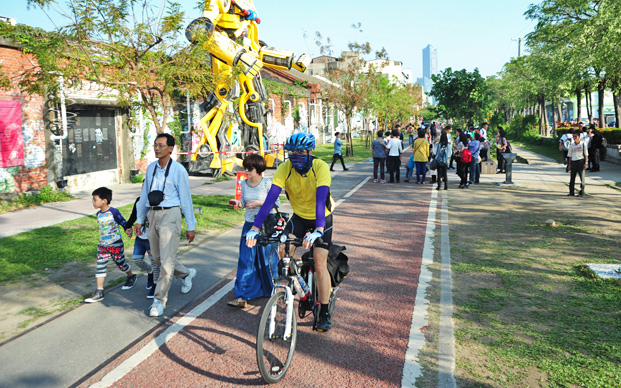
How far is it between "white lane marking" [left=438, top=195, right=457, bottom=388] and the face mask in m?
2.05

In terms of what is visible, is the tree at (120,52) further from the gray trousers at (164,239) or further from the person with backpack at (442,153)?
the person with backpack at (442,153)

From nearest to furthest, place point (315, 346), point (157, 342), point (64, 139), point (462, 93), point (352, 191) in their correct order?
point (315, 346)
point (157, 342)
point (64, 139)
point (352, 191)
point (462, 93)

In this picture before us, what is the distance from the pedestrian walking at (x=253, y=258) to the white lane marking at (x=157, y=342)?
0.38 metres

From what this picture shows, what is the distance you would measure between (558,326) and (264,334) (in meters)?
3.06

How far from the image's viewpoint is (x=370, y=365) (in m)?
4.29

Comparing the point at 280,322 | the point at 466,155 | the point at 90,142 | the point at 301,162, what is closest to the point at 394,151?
the point at 466,155

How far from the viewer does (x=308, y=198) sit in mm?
4762

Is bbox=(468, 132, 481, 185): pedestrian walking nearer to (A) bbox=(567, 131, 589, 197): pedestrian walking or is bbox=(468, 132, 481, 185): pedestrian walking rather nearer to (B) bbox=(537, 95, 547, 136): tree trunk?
(A) bbox=(567, 131, 589, 197): pedestrian walking

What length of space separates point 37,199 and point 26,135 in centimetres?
172

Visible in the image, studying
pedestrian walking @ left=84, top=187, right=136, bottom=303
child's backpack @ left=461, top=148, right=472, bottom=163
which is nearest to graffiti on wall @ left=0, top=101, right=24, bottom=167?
pedestrian walking @ left=84, top=187, right=136, bottom=303

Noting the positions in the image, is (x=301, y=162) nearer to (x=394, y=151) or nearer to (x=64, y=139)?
(x=64, y=139)

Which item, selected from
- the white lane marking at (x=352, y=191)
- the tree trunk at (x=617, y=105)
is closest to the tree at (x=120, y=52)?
the white lane marking at (x=352, y=191)

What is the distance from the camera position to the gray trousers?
544 centimetres

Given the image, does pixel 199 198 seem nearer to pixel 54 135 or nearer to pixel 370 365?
pixel 54 135
